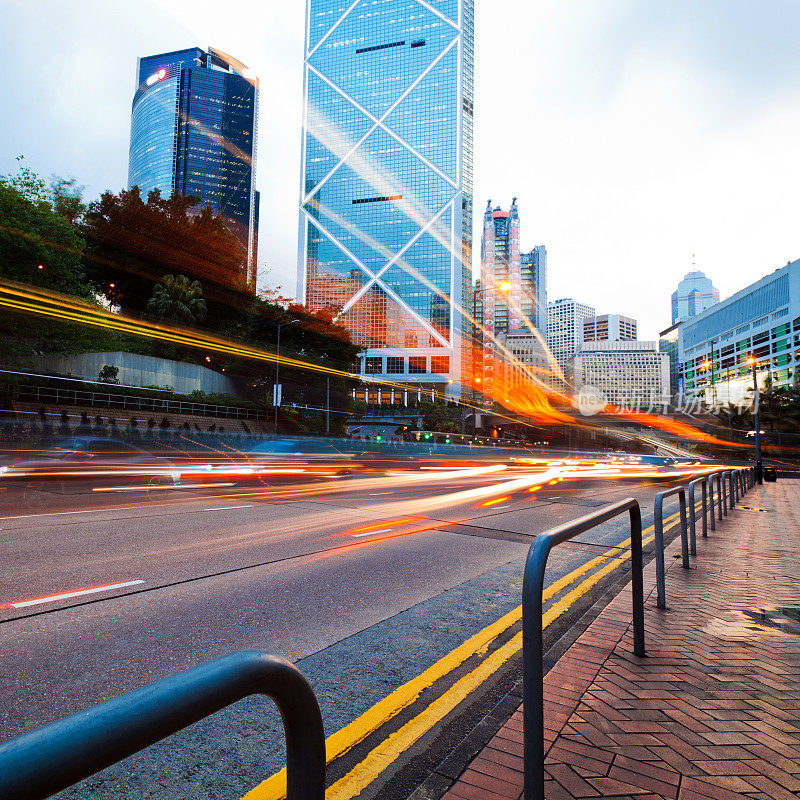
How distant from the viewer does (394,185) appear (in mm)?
152125

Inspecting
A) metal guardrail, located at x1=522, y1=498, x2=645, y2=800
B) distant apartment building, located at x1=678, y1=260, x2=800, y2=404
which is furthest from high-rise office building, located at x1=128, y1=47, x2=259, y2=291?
metal guardrail, located at x1=522, y1=498, x2=645, y2=800

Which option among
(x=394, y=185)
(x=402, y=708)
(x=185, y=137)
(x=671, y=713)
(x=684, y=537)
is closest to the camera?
(x=671, y=713)

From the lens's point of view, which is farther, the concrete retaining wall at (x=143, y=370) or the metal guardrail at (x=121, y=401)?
the concrete retaining wall at (x=143, y=370)

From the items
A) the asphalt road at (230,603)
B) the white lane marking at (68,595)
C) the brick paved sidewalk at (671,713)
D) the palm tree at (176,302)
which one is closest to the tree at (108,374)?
the palm tree at (176,302)

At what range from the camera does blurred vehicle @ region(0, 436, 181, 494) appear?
14.1m

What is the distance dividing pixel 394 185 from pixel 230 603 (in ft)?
528

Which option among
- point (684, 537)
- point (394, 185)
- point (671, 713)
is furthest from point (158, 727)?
point (394, 185)

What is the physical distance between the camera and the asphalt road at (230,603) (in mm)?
2949

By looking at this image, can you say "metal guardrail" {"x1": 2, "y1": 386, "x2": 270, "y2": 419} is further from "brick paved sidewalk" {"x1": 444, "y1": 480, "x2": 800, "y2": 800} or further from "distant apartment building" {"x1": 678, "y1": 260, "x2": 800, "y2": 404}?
"distant apartment building" {"x1": 678, "y1": 260, "x2": 800, "y2": 404}

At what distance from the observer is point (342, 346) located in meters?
66.0

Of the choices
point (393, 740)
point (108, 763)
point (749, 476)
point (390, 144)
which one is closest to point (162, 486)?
point (393, 740)

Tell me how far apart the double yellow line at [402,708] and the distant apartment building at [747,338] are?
98760mm

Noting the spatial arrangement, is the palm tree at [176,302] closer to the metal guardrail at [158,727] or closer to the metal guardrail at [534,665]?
the metal guardrail at [534,665]

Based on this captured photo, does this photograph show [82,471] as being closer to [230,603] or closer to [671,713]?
[230,603]
